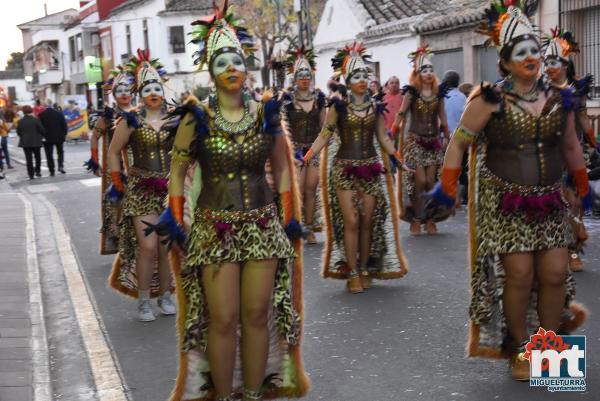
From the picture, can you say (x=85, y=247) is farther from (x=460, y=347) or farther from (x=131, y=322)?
(x=460, y=347)

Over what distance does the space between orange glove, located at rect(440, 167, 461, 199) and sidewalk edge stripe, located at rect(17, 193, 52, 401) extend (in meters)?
2.76

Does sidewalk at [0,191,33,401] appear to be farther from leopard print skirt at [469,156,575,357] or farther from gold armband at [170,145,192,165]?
leopard print skirt at [469,156,575,357]

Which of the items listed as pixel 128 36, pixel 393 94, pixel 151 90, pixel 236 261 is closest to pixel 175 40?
pixel 128 36

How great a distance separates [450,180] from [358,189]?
9.79 feet

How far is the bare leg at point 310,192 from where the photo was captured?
447 inches

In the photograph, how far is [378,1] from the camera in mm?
26984

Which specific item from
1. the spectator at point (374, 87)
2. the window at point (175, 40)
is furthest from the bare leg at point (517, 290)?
the window at point (175, 40)

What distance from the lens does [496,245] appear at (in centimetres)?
526

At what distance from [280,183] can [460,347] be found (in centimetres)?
208

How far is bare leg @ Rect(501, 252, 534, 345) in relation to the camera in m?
5.19

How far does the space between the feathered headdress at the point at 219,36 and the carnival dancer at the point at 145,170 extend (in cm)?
247

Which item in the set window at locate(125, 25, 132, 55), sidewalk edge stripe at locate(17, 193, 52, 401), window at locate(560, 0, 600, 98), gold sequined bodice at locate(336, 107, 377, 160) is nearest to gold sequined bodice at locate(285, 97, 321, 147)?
gold sequined bodice at locate(336, 107, 377, 160)

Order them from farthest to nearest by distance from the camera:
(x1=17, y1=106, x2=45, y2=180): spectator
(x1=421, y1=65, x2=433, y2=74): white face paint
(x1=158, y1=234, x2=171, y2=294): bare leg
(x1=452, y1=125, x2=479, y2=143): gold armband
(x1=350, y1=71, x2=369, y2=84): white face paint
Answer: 1. (x1=17, y1=106, x2=45, y2=180): spectator
2. (x1=421, y1=65, x2=433, y2=74): white face paint
3. (x1=350, y1=71, x2=369, y2=84): white face paint
4. (x1=158, y1=234, x2=171, y2=294): bare leg
5. (x1=452, y1=125, x2=479, y2=143): gold armband

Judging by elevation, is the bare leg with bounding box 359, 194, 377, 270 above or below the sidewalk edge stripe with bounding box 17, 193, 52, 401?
above
